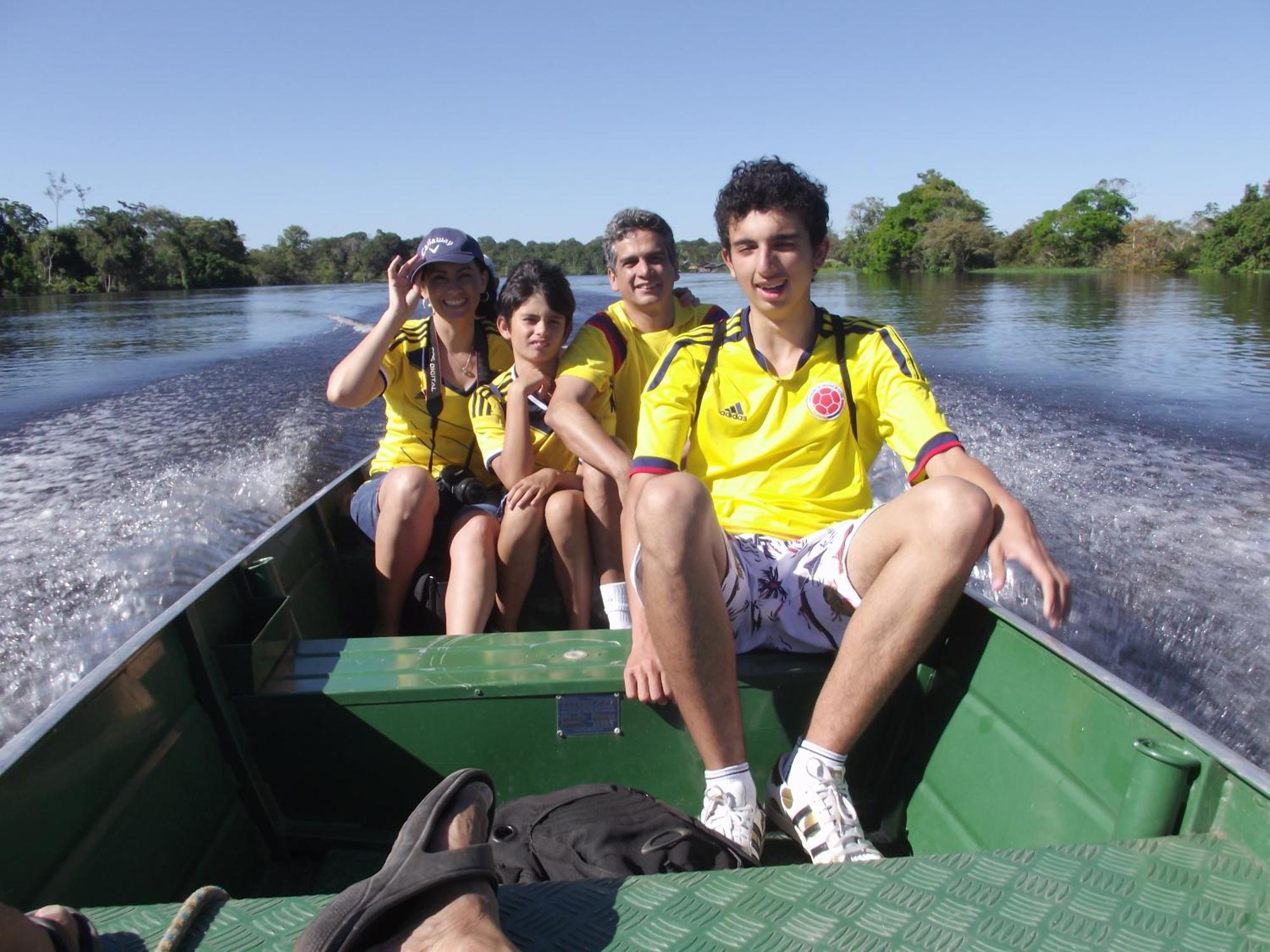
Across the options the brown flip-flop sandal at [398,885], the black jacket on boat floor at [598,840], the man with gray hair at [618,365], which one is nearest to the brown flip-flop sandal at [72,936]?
the brown flip-flop sandal at [398,885]

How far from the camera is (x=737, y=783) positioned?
5.64 ft

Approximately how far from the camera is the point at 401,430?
2945 millimetres

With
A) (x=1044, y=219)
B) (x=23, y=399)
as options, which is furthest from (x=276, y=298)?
(x=1044, y=219)

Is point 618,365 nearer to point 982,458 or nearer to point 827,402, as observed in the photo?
point 827,402

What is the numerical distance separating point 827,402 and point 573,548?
0.87 m

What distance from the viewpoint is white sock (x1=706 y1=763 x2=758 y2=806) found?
5.62 ft

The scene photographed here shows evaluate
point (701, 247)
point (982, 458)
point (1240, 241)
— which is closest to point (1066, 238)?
point (1240, 241)

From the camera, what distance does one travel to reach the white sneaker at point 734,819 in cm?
167

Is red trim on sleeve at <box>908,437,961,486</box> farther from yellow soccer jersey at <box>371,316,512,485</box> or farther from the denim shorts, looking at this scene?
yellow soccer jersey at <box>371,316,512,485</box>

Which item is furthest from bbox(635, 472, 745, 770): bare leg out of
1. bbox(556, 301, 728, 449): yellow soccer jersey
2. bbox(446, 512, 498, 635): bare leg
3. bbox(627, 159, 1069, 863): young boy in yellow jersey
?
bbox(556, 301, 728, 449): yellow soccer jersey

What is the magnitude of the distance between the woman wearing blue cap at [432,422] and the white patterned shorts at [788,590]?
0.77 metres

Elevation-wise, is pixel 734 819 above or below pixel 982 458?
above

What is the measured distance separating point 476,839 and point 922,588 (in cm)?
96

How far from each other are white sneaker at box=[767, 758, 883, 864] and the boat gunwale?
467 mm
